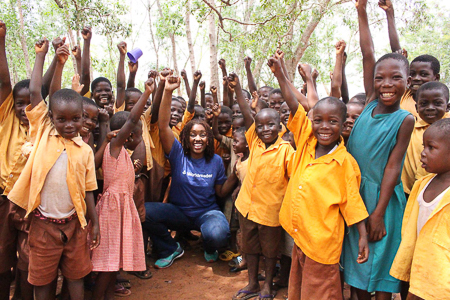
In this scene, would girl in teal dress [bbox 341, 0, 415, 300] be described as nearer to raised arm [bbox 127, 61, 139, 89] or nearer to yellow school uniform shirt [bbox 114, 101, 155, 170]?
yellow school uniform shirt [bbox 114, 101, 155, 170]

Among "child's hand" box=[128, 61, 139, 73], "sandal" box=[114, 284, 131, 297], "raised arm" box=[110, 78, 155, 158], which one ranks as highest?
"child's hand" box=[128, 61, 139, 73]

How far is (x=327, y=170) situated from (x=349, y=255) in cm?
63

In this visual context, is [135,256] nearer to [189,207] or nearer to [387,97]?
[189,207]

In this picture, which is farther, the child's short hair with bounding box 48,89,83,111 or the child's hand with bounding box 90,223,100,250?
the child's hand with bounding box 90,223,100,250

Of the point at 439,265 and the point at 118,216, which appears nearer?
the point at 439,265

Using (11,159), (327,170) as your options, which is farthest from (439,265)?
(11,159)

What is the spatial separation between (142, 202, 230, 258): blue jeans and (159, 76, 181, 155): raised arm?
2.33ft

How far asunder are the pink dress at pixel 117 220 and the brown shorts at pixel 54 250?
11.4 inches

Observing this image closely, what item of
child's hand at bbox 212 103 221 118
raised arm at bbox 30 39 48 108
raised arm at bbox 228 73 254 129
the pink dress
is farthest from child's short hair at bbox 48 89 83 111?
child's hand at bbox 212 103 221 118

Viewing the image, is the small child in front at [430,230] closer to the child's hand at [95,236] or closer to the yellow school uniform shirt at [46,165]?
the child's hand at [95,236]

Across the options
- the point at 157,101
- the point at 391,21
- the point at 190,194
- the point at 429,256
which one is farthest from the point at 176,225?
the point at 391,21

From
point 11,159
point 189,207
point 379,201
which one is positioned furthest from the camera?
point 189,207

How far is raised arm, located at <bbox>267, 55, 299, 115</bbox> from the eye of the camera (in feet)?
8.50

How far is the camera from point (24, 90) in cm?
290
